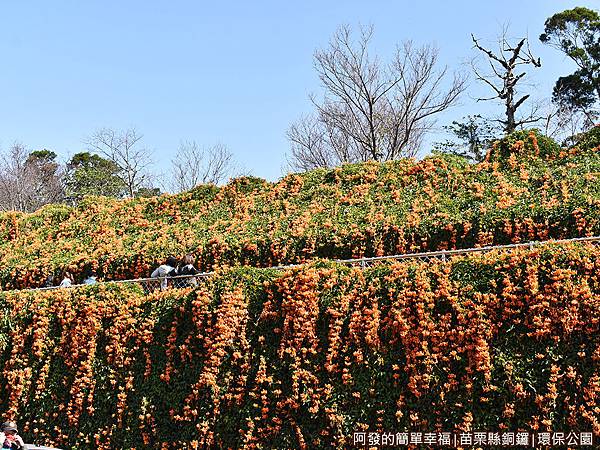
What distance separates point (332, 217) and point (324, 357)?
23.0ft


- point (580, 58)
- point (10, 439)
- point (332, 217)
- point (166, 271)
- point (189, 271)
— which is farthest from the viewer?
point (580, 58)

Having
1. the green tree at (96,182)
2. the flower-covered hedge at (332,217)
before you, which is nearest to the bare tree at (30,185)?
the green tree at (96,182)

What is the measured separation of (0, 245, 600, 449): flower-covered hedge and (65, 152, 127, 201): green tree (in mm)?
31419

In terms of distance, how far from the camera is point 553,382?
6535mm

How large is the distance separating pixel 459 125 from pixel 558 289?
23.5m

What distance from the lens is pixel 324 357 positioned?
773 centimetres

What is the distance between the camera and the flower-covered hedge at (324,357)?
6.73 meters

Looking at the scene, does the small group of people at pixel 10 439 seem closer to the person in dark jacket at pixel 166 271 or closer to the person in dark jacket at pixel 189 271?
the person in dark jacket at pixel 166 271

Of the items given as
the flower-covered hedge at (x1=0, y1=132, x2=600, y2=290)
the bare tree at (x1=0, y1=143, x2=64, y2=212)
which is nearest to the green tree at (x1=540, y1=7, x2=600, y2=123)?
the flower-covered hedge at (x1=0, y1=132, x2=600, y2=290)

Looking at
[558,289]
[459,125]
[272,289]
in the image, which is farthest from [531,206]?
[459,125]

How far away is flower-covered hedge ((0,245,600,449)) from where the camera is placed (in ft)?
22.1

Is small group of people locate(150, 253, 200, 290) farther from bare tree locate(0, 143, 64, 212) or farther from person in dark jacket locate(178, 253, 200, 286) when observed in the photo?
bare tree locate(0, 143, 64, 212)

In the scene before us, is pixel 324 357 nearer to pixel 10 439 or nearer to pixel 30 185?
pixel 10 439

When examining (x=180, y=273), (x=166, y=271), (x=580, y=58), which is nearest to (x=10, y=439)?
(x=180, y=273)
